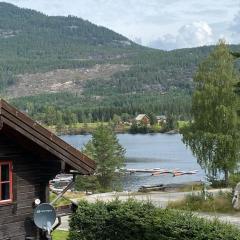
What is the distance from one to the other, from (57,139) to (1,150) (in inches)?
64.4

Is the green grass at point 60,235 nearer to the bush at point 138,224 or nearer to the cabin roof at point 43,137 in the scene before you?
the bush at point 138,224

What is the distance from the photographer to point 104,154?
219ft

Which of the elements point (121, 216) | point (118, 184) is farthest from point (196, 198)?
point (118, 184)

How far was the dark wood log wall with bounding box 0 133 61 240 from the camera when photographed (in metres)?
15.8

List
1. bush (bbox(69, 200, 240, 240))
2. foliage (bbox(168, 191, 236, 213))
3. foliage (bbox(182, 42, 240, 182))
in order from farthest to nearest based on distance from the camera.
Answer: foliage (bbox(182, 42, 240, 182)) < foliage (bbox(168, 191, 236, 213)) < bush (bbox(69, 200, 240, 240))

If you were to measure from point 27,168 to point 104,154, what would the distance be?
50504mm

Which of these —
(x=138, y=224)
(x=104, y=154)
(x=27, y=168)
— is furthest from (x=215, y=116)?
(x=27, y=168)

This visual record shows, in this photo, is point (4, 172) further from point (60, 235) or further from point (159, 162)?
point (159, 162)

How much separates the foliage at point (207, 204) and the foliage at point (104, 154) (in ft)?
107

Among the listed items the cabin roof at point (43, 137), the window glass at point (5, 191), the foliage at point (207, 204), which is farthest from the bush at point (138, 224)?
the foliage at point (207, 204)

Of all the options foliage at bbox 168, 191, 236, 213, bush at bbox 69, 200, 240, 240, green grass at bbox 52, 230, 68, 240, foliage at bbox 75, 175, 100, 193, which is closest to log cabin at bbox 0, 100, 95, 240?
bush at bbox 69, 200, 240, 240

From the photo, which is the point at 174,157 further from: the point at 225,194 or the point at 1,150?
the point at 1,150

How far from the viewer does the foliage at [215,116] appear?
159 feet

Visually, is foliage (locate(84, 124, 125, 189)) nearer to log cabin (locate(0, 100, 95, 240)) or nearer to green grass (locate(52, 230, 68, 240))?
green grass (locate(52, 230, 68, 240))
